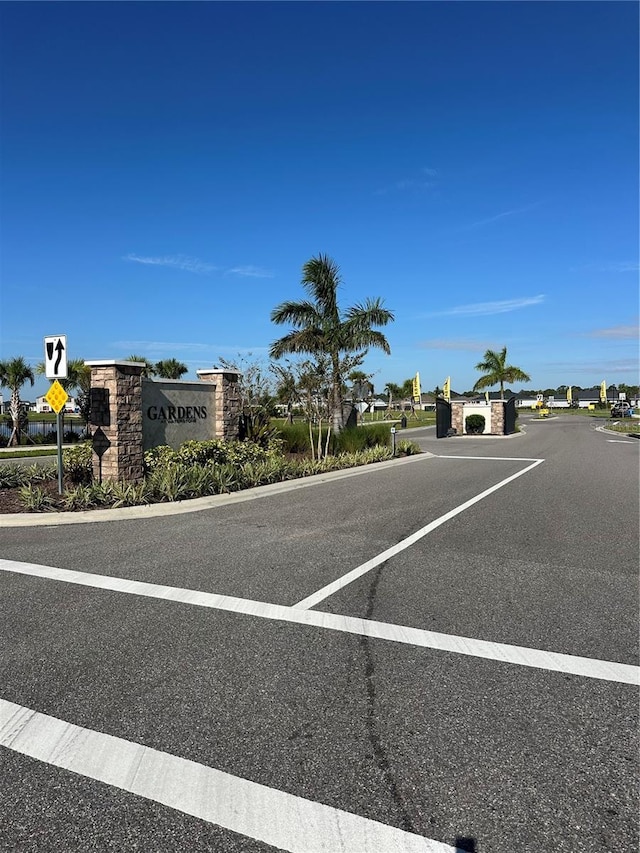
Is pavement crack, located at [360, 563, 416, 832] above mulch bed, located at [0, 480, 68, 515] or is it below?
below

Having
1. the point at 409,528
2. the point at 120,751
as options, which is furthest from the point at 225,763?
the point at 409,528

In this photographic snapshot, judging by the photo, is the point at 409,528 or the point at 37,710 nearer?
the point at 37,710

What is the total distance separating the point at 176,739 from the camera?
121 inches

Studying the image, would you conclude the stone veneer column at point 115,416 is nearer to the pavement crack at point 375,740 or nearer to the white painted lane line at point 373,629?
the white painted lane line at point 373,629

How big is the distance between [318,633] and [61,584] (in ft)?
9.21

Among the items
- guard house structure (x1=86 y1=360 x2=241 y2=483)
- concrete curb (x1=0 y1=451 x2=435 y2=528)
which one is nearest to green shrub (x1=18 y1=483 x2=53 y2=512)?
concrete curb (x1=0 y1=451 x2=435 y2=528)

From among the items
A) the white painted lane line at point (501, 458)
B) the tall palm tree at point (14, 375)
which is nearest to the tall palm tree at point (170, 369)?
the tall palm tree at point (14, 375)

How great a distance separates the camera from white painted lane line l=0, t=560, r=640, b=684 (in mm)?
3893

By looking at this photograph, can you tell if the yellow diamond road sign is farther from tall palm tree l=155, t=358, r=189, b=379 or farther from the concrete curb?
tall palm tree l=155, t=358, r=189, b=379

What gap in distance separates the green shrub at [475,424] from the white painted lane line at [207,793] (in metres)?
33.9

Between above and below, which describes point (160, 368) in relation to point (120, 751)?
above

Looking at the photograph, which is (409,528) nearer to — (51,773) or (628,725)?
(628,725)

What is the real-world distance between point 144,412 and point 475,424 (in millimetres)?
26652

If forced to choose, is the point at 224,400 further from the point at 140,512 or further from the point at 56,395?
the point at 140,512
